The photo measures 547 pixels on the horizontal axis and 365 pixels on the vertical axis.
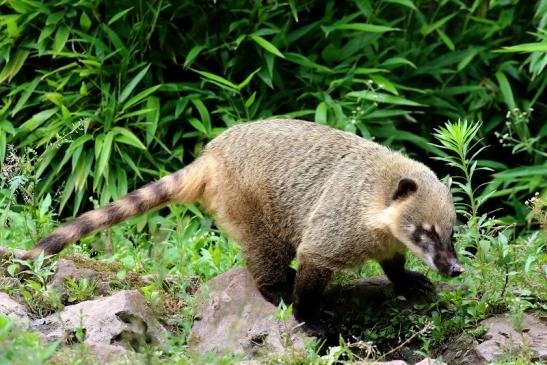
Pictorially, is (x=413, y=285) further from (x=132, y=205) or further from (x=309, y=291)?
(x=132, y=205)

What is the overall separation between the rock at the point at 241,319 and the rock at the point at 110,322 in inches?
10.3

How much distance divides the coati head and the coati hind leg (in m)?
A: 0.82

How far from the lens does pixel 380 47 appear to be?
8523mm

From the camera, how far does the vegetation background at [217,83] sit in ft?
25.6

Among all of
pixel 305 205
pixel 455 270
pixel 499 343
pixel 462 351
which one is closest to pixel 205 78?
pixel 305 205

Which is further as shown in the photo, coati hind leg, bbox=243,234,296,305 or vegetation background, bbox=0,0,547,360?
Answer: vegetation background, bbox=0,0,547,360

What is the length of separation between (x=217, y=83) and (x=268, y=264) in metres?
2.37

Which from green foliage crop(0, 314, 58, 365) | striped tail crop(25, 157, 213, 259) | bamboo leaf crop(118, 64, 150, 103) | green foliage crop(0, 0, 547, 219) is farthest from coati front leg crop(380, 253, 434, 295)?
bamboo leaf crop(118, 64, 150, 103)

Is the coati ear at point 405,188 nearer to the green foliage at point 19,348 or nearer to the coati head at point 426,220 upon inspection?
the coati head at point 426,220

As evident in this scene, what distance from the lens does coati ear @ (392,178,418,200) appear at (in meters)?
5.41

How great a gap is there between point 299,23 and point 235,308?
355cm

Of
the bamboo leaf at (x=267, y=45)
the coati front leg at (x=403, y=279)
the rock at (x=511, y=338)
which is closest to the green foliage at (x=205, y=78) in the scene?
the bamboo leaf at (x=267, y=45)

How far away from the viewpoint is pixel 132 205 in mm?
5941

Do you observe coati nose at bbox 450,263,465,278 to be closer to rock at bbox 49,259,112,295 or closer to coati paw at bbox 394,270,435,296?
coati paw at bbox 394,270,435,296
